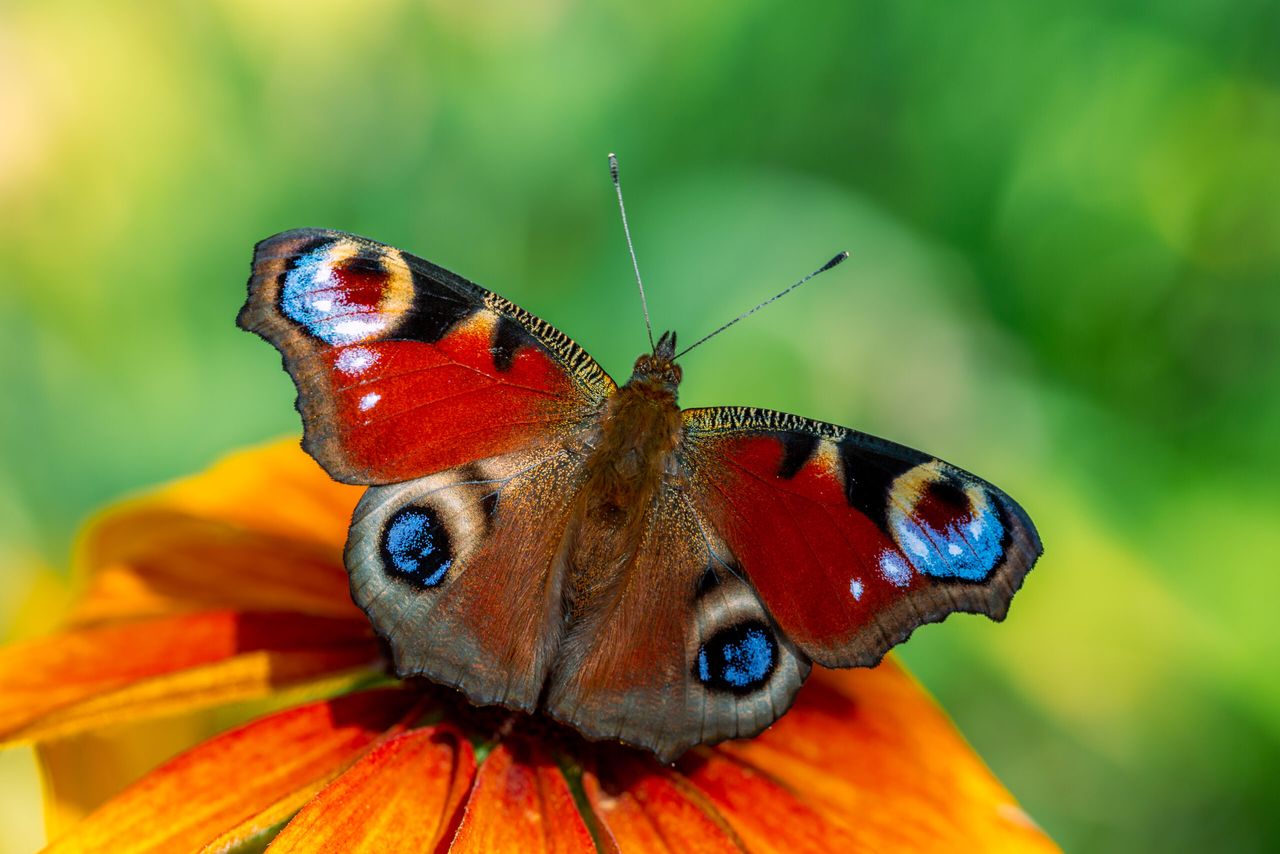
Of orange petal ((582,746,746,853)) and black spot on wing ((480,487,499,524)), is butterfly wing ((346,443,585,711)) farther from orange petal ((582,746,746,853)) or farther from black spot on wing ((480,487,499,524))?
orange petal ((582,746,746,853))

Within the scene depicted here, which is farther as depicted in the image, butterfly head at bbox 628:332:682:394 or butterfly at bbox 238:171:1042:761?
butterfly head at bbox 628:332:682:394

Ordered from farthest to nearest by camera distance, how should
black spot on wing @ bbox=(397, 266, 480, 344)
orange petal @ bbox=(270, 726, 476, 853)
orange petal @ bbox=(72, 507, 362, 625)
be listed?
orange petal @ bbox=(72, 507, 362, 625), black spot on wing @ bbox=(397, 266, 480, 344), orange petal @ bbox=(270, 726, 476, 853)

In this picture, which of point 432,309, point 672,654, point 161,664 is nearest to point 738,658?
point 672,654

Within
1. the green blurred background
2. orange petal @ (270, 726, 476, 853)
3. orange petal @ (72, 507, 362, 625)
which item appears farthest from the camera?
the green blurred background

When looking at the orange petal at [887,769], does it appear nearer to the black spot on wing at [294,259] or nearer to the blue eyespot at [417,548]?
the blue eyespot at [417,548]

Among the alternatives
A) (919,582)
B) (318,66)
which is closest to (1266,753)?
(919,582)

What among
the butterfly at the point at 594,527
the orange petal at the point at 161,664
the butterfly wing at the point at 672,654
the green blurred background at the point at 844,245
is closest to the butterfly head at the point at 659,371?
the butterfly at the point at 594,527

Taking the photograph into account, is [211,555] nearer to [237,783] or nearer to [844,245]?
[237,783]

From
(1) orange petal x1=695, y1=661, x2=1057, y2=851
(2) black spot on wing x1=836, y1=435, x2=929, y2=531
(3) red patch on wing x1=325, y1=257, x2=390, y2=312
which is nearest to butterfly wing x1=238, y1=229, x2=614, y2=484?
(3) red patch on wing x1=325, y1=257, x2=390, y2=312

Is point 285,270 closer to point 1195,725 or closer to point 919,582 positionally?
point 919,582
